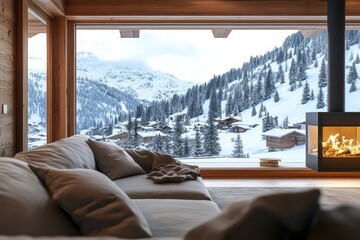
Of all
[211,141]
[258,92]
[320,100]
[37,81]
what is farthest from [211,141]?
[37,81]

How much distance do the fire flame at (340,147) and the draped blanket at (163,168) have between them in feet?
8.13

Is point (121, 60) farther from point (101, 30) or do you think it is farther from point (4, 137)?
point (4, 137)

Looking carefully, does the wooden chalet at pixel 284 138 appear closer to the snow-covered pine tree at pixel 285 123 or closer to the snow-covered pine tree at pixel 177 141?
the snow-covered pine tree at pixel 285 123

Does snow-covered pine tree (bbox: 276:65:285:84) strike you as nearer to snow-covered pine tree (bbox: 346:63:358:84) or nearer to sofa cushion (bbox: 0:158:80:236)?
snow-covered pine tree (bbox: 346:63:358:84)

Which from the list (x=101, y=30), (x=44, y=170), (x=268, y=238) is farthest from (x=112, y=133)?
(x=268, y=238)

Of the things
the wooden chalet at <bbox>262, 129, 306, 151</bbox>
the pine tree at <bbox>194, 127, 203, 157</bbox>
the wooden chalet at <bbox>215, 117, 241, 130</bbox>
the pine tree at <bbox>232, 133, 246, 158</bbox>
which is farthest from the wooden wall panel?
the wooden chalet at <bbox>262, 129, 306, 151</bbox>

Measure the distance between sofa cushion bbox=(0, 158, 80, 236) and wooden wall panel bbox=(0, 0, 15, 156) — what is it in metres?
2.30

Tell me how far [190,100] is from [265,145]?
1302 millimetres

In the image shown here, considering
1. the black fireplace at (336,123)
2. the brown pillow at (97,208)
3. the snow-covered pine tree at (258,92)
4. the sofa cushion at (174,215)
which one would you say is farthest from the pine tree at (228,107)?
the brown pillow at (97,208)

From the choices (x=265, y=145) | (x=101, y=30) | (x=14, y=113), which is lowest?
(x=265, y=145)

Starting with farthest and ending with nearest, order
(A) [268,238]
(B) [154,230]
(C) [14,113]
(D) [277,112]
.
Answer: (D) [277,112] → (C) [14,113] → (B) [154,230] → (A) [268,238]

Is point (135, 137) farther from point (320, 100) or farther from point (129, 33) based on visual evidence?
point (320, 100)

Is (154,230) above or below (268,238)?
below

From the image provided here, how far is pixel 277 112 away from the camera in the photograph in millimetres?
6363
